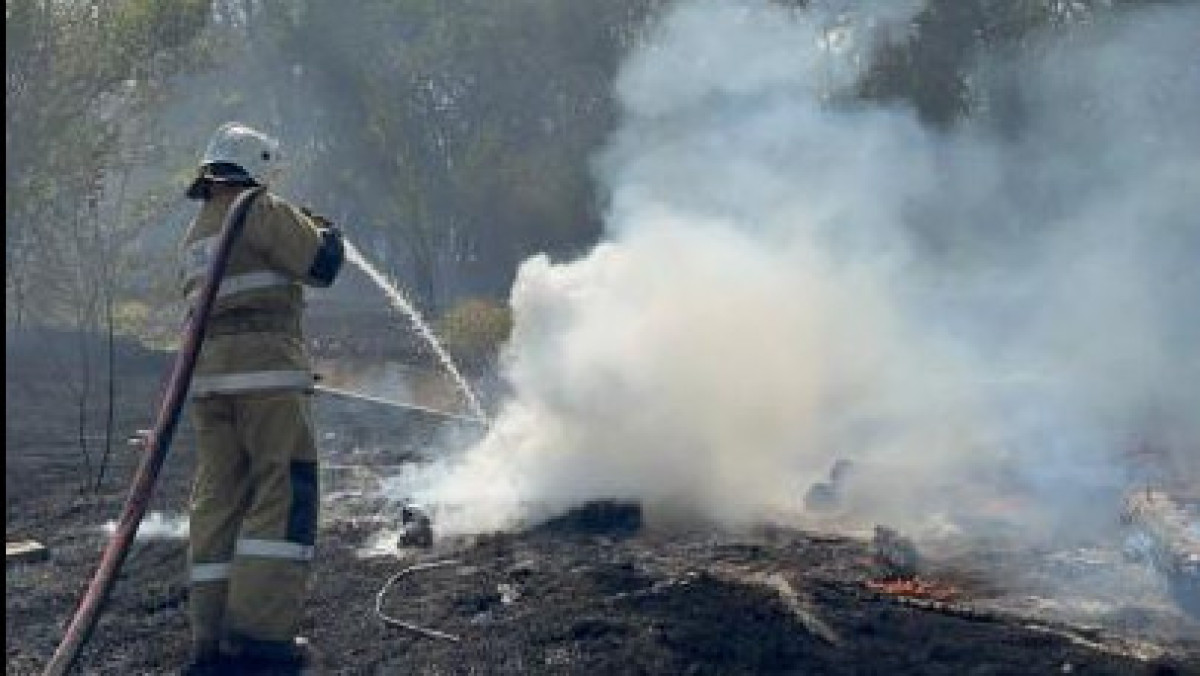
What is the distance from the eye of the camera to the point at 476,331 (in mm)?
21250

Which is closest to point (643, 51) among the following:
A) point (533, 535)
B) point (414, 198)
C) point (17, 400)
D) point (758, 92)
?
point (414, 198)

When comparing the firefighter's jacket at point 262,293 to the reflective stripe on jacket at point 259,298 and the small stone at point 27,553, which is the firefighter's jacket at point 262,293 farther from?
the small stone at point 27,553

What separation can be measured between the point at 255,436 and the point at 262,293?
1.98ft

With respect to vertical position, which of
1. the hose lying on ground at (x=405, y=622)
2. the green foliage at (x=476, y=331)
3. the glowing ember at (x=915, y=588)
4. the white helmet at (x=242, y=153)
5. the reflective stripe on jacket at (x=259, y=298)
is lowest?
the hose lying on ground at (x=405, y=622)

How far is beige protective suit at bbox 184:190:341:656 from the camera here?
5.16 meters

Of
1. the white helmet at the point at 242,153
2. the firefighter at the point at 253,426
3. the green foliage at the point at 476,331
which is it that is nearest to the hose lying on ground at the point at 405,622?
the firefighter at the point at 253,426

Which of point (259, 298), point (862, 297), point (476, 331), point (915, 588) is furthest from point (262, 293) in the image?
point (476, 331)

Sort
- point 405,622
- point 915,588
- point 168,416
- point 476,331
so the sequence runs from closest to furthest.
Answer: point 168,416 → point 405,622 → point 915,588 → point 476,331

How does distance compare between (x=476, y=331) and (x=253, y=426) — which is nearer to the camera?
(x=253, y=426)

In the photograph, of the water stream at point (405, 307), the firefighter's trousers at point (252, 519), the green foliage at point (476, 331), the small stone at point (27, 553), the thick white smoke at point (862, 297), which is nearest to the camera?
the firefighter's trousers at point (252, 519)

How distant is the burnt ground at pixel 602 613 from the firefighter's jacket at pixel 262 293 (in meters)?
1.16

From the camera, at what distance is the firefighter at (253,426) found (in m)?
5.15

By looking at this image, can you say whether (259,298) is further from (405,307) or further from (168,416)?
(405,307)

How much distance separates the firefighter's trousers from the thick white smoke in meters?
2.52
